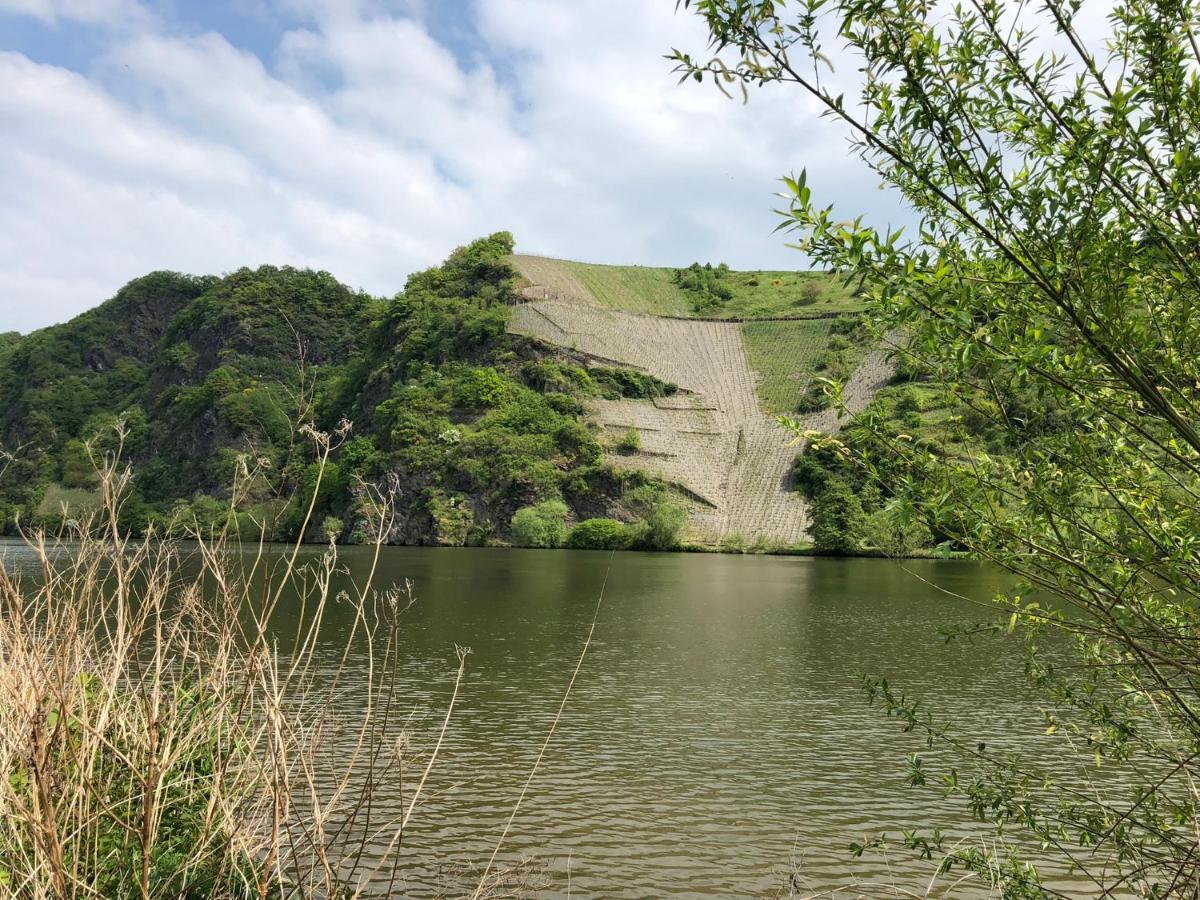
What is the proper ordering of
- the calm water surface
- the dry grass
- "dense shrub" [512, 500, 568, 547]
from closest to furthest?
the dry grass
the calm water surface
"dense shrub" [512, 500, 568, 547]

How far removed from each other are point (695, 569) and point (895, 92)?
44440mm

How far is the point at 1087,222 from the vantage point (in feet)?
11.0

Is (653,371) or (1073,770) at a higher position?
(653,371)

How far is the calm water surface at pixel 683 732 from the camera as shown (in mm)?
9992

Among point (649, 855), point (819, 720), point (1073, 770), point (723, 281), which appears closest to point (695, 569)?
point (819, 720)

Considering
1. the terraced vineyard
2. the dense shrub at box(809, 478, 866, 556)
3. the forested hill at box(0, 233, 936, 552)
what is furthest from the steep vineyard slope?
the dense shrub at box(809, 478, 866, 556)

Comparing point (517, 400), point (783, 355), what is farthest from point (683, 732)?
point (783, 355)

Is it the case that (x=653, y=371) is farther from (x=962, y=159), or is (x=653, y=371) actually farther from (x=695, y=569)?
(x=962, y=159)

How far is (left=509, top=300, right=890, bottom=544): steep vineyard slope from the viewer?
69375mm

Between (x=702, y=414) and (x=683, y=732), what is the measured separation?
67644 mm

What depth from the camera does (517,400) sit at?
267ft

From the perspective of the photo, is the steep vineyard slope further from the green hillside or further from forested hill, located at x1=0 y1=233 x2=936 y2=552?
the green hillside

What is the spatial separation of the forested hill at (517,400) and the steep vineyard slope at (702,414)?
213 millimetres

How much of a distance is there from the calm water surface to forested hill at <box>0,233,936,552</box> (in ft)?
80.3
